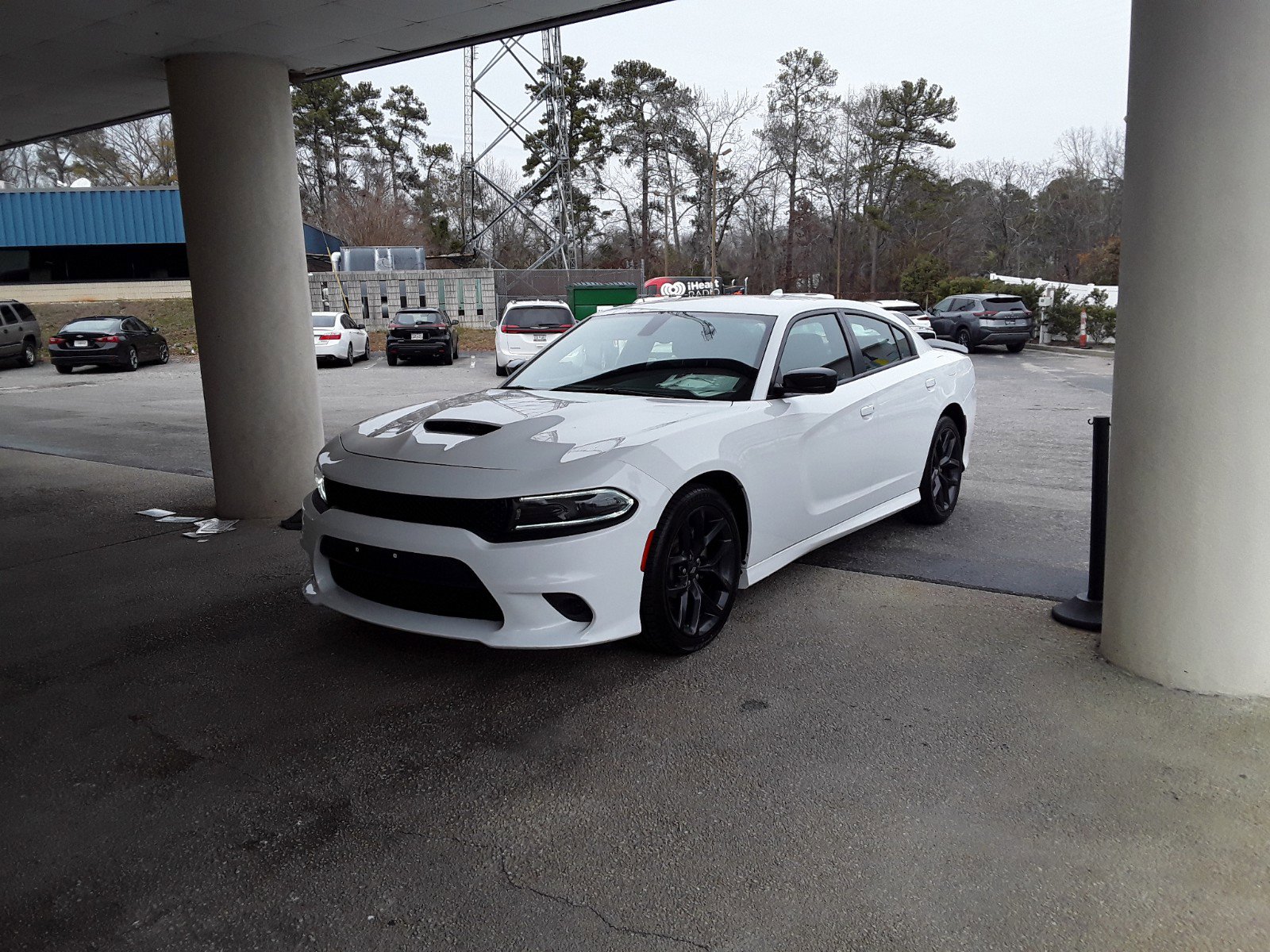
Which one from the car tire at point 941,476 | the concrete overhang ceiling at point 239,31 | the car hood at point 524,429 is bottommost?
the car tire at point 941,476

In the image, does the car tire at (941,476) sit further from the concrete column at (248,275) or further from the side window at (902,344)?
the concrete column at (248,275)

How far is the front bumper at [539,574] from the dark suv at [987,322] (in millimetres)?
23416

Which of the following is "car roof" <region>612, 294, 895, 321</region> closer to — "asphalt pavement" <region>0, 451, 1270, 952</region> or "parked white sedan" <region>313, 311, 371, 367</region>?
"asphalt pavement" <region>0, 451, 1270, 952</region>

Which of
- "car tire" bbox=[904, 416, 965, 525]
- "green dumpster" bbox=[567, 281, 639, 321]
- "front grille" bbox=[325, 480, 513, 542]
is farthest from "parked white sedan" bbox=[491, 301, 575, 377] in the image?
"front grille" bbox=[325, 480, 513, 542]

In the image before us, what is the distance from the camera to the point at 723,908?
2.57 meters

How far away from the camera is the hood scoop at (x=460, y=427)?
425 centimetres

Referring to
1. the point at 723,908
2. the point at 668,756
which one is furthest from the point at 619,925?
the point at 668,756

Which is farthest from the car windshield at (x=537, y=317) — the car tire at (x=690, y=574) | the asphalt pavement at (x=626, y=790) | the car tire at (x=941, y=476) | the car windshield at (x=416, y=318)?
the car tire at (x=690, y=574)

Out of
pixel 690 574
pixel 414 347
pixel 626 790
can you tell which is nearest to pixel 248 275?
pixel 690 574

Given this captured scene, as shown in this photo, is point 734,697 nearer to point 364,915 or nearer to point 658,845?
point 658,845

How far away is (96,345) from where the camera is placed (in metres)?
22.7

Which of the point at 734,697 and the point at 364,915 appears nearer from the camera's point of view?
the point at 364,915

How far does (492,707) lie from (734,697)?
38.6 inches

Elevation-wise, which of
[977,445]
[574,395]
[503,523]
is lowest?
[977,445]
